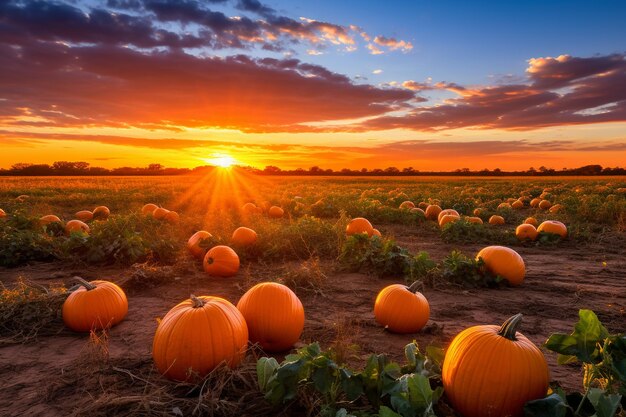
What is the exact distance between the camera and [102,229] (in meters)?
8.13

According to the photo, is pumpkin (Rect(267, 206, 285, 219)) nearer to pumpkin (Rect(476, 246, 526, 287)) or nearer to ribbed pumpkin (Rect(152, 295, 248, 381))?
pumpkin (Rect(476, 246, 526, 287))

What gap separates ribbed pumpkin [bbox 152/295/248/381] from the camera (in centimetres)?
348

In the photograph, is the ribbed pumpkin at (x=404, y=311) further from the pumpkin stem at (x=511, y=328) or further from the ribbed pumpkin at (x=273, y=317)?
the pumpkin stem at (x=511, y=328)

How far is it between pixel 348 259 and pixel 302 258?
3.83ft

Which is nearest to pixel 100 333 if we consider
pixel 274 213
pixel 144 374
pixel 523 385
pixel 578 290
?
pixel 144 374

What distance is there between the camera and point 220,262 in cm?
700

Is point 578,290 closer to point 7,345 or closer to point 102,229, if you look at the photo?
point 7,345

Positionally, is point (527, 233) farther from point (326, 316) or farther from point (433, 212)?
point (326, 316)

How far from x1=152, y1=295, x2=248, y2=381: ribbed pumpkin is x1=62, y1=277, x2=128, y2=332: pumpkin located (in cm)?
139

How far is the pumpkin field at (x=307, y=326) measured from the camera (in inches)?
114

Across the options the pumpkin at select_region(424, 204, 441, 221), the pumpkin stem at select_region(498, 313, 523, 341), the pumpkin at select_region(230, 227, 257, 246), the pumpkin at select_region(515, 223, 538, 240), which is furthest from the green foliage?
the pumpkin at select_region(424, 204, 441, 221)

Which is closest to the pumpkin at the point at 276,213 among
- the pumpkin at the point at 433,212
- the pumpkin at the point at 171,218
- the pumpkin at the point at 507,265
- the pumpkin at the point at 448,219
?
the pumpkin at the point at 171,218

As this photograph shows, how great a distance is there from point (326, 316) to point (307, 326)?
0.46 m

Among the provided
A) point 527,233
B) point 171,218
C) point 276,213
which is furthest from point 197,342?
point 276,213
